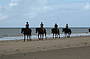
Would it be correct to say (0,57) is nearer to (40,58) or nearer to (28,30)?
(40,58)

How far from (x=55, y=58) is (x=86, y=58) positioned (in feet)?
4.74

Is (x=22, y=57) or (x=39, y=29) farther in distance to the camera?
(x=39, y=29)

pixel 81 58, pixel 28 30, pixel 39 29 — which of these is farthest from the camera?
pixel 39 29

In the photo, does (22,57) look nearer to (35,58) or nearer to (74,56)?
(35,58)

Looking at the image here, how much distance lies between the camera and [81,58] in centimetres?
1420

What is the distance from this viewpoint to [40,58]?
46.8 feet

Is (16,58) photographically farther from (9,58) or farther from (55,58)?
(55,58)

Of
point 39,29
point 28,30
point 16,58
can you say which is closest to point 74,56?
point 16,58

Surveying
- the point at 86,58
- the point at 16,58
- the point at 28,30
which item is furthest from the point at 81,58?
the point at 28,30

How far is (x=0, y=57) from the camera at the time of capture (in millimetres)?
14711

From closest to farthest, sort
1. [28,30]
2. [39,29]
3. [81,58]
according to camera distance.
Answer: [81,58]
[28,30]
[39,29]

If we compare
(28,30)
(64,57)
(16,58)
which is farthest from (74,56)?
(28,30)

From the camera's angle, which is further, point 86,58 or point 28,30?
point 28,30

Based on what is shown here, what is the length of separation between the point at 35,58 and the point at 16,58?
90 cm
